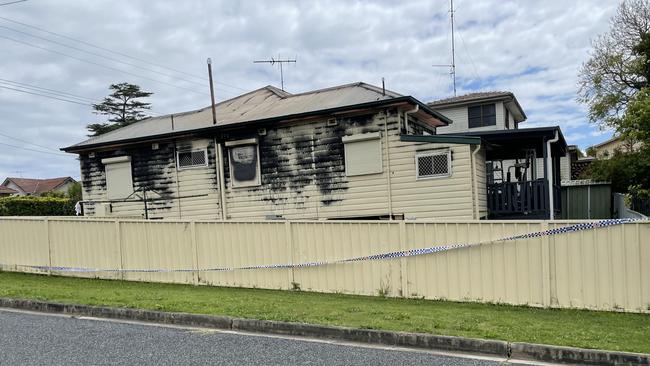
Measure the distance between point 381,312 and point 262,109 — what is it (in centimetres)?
1158

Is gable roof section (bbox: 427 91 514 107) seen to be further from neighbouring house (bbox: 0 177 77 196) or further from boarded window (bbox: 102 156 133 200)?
neighbouring house (bbox: 0 177 77 196)

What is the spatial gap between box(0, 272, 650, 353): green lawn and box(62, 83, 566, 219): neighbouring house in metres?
5.33

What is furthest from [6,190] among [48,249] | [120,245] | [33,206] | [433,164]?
[433,164]

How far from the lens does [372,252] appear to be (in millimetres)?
9320

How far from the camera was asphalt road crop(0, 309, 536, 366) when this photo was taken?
5281 millimetres

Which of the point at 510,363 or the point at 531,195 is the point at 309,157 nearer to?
the point at 531,195

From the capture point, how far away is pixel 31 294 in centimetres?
888

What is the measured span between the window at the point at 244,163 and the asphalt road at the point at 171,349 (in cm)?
926

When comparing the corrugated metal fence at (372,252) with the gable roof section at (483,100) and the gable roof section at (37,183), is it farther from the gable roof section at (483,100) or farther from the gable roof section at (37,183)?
the gable roof section at (37,183)

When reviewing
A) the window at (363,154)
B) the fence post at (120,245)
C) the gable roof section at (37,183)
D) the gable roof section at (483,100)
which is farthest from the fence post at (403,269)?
the gable roof section at (37,183)

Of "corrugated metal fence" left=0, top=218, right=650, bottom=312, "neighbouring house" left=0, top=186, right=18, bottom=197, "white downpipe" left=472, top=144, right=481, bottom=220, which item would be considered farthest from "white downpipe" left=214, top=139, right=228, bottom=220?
"neighbouring house" left=0, top=186, right=18, bottom=197

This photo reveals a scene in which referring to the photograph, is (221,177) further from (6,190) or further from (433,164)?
(6,190)

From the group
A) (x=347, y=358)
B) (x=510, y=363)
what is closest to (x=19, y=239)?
(x=347, y=358)

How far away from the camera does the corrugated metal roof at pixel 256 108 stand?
1544 centimetres
